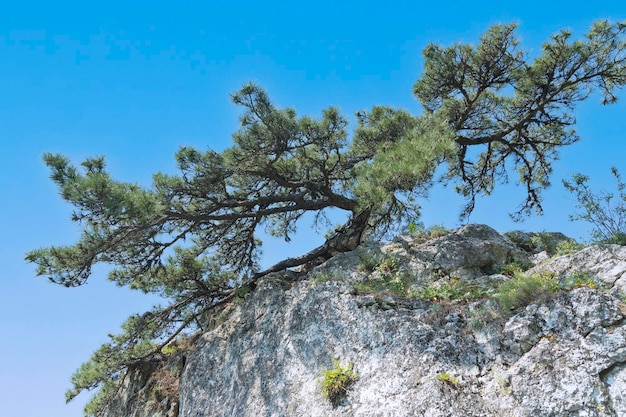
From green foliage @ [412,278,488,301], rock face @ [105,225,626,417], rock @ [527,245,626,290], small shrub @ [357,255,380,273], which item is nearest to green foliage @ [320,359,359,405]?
rock face @ [105,225,626,417]

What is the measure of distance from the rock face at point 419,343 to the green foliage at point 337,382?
104 mm

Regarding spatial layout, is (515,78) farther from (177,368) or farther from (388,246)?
(177,368)

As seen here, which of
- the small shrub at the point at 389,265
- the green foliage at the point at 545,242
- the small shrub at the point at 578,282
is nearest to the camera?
the small shrub at the point at 578,282

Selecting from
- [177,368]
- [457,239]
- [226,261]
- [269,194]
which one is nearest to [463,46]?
[457,239]

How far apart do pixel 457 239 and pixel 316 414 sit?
15.6 ft

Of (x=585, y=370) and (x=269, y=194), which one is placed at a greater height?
(x=269, y=194)

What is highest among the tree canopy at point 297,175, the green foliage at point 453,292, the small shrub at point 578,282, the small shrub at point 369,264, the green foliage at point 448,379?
the tree canopy at point 297,175

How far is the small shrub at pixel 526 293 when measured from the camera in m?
7.62

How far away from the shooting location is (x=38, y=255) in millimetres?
9297

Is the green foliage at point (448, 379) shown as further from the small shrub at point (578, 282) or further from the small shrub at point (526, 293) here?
the small shrub at point (578, 282)

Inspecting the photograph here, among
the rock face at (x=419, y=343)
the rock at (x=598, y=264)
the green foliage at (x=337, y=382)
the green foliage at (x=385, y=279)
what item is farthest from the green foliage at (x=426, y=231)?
the green foliage at (x=337, y=382)

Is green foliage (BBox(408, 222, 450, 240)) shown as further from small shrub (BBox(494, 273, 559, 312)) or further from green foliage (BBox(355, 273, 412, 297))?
small shrub (BBox(494, 273, 559, 312))

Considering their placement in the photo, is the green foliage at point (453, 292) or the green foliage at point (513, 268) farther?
the green foliage at point (513, 268)

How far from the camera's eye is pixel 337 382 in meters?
7.80
